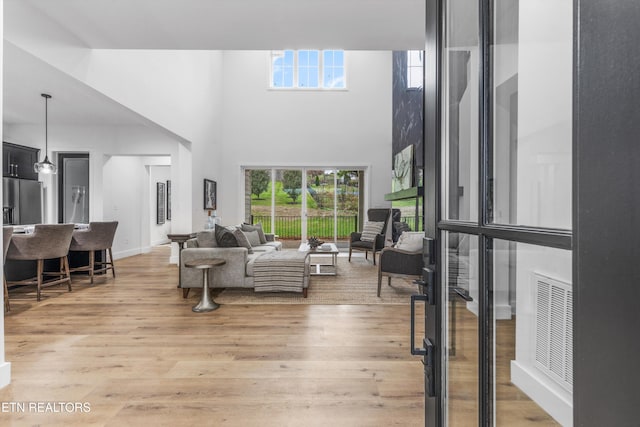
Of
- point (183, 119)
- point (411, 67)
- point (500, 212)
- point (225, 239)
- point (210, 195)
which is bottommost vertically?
point (225, 239)

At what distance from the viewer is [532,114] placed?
0.52 meters

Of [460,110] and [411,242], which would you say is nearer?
[460,110]

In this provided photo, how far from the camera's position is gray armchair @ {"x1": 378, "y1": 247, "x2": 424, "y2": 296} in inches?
147

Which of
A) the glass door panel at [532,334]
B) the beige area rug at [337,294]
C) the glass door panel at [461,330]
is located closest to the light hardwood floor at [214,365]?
the beige area rug at [337,294]

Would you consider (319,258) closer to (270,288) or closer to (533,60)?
(270,288)

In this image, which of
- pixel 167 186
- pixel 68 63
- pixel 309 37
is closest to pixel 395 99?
pixel 309 37

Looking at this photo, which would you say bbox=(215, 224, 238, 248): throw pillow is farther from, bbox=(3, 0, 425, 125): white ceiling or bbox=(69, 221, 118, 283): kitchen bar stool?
bbox=(3, 0, 425, 125): white ceiling

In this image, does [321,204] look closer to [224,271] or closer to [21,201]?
[224,271]

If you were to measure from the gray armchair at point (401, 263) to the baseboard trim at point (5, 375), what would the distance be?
3.24 m

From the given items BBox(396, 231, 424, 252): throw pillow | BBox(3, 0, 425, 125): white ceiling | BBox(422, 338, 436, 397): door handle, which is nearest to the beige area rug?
BBox(396, 231, 424, 252): throw pillow

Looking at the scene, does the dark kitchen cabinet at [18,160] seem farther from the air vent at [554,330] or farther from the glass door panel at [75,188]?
the air vent at [554,330]

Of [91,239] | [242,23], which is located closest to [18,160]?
[91,239]

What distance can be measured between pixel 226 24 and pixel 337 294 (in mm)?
3035

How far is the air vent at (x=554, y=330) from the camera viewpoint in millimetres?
454
